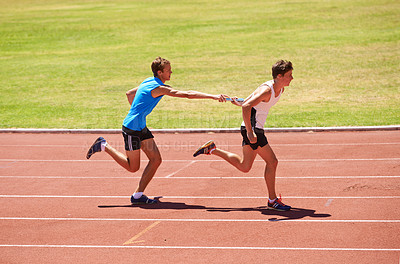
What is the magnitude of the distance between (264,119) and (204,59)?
1925 cm

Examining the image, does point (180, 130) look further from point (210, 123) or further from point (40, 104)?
point (40, 104)

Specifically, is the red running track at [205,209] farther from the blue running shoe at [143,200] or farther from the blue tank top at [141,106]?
the blue tank top at [141,106]

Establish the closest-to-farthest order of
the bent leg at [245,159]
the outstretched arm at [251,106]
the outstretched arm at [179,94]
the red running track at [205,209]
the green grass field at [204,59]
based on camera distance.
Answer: the red running track at [205,209], the outstretched arm at [251,106], the outstretched arm at [179,94], the bent leg at [245,159], the green grass field at [204,59]

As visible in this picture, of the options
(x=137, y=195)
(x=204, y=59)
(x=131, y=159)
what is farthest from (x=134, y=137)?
(x=204, y=59)

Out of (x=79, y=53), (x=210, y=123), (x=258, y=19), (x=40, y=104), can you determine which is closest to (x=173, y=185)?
(x=210, y=123)

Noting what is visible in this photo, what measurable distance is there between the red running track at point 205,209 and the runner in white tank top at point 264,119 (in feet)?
1.61

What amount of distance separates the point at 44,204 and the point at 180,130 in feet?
22.3

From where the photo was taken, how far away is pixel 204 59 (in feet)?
88.5

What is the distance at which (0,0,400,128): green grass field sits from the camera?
18.0m

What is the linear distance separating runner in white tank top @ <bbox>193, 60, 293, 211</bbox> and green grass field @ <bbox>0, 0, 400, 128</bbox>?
7.68 metres

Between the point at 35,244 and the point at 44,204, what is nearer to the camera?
the point at 35,244

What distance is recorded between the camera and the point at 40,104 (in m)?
20.4

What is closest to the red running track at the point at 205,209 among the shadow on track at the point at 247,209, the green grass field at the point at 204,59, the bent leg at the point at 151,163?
the shadow on track at the point at 247,209

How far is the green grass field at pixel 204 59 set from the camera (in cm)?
1797
